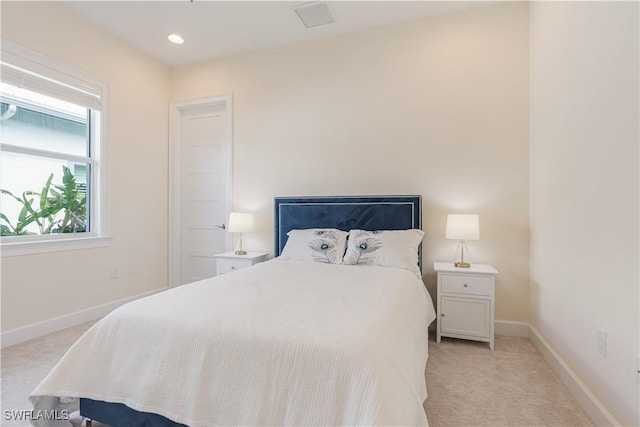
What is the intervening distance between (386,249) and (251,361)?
168 centimetres

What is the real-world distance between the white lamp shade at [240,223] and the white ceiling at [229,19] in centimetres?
198

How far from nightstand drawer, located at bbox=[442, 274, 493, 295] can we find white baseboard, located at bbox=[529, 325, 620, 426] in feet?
1.79

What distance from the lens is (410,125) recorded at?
308 centimetres

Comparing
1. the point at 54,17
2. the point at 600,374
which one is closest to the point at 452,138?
the point at 600,374

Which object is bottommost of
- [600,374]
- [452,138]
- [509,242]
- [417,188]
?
[600,374]

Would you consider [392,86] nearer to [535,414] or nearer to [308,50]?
[308,50]

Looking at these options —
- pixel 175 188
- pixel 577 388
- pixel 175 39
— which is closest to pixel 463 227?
pixel 577 388

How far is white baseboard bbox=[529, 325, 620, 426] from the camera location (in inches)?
60.8

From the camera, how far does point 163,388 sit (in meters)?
1.29

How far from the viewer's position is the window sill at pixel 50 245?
8.32 ft

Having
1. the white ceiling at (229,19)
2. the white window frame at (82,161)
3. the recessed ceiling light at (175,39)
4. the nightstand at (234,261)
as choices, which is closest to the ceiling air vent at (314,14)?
the white ceiling at (229,19)

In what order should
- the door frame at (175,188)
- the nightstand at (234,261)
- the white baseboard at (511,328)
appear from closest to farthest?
1. the white baseboard at (511,328)
2. the nightstand at (234,261)
3. the door frame at (175,188)

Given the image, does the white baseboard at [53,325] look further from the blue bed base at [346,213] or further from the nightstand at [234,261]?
the blue bed base at [346,213]

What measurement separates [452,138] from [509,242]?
1.09 meters
